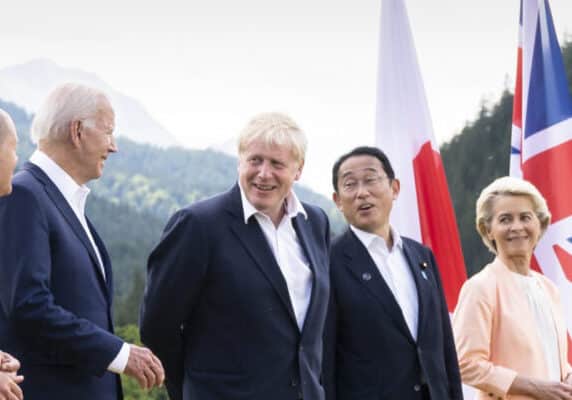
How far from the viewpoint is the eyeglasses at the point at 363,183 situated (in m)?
4.30

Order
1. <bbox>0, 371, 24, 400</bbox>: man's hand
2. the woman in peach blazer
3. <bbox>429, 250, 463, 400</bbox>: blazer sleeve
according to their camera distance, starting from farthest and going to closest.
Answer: the woman in peach blazer → <bbox>429, 250, 463, 400</bbox>: blazer sleeve → <bbox>0, 371, 24, 400</bbox>: man's hand

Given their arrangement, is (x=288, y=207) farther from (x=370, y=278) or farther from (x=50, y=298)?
(x=50, y=298)

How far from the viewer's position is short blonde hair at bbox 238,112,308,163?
3.66m

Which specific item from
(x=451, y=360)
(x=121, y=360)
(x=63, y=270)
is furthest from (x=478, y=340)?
(x=63, y=270)

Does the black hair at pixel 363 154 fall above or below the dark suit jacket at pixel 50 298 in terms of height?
above

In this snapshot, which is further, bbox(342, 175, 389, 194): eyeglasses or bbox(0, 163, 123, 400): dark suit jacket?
bbox(342, 175, 389, 194): eyeglasses

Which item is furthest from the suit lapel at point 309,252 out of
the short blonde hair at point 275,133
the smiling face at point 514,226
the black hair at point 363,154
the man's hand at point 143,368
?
the smiling face at point 514,226

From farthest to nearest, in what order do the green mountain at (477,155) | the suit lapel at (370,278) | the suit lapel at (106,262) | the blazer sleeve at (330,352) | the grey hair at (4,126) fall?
the green mountain at (477,155) < the suit lapel at (370,278) < the blazer sleeve at (330,352) < the suit lapel at (106,262) < the grey hair at (4,126)

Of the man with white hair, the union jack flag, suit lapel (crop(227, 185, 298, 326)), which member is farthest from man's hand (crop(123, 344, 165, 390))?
the union jack flag

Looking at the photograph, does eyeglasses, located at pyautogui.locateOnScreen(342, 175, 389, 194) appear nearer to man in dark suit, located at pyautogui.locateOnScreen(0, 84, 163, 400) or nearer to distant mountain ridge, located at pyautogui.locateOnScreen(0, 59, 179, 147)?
man in dark suit, located at pyautogui.locateOnScreen(0, 84, 163, 400)

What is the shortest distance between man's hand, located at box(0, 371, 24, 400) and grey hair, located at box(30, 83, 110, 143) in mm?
899

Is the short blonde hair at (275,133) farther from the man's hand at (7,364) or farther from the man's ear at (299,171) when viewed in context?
the man's hand at (7,364)

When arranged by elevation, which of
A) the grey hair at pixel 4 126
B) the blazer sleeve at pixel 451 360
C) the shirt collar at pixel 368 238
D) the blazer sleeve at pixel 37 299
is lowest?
the blazer sleeve at pixel 451 360

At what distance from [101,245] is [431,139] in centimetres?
294
